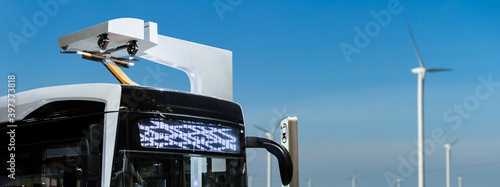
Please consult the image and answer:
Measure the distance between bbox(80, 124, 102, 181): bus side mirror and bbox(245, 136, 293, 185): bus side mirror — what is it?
231 centimetres

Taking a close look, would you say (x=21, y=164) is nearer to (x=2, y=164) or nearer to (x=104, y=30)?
(x=2, y=164)

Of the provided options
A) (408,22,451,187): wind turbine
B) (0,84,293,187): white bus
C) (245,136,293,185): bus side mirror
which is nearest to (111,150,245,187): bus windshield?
(0,84,293,187): white bus

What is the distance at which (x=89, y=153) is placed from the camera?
736cm

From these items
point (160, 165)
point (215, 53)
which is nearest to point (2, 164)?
point (160, 165)

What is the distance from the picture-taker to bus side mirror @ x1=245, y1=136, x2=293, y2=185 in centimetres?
892

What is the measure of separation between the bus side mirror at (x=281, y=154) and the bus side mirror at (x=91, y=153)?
2.31 meters

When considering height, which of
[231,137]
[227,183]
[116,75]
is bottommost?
[227,183]

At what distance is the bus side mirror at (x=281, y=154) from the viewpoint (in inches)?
351

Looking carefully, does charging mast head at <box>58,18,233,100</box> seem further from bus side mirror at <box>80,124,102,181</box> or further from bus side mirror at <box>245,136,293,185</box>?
bus side mirror at <box>245,136,293,185</box>

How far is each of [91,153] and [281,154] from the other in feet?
9.28

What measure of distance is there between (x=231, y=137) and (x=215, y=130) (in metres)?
0.30

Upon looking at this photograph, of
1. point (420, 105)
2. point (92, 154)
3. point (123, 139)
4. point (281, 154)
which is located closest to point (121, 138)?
point (123, 139)

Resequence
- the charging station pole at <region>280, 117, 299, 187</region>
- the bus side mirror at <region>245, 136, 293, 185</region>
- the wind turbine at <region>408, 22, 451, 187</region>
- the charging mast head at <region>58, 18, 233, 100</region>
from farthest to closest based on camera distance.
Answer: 1. the wind turbine at <region>408, 22, 451, 187</region>
2. the charging station pole at <region>280, 117, 299, 187</region>
3. the charging mast head at <region>58, 18, 233, 100</region>
4. the bus side mirror at <region>245, 136, 293, 185</region>

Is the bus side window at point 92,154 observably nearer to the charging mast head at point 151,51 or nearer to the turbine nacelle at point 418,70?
the charging mast head at point 151,51
